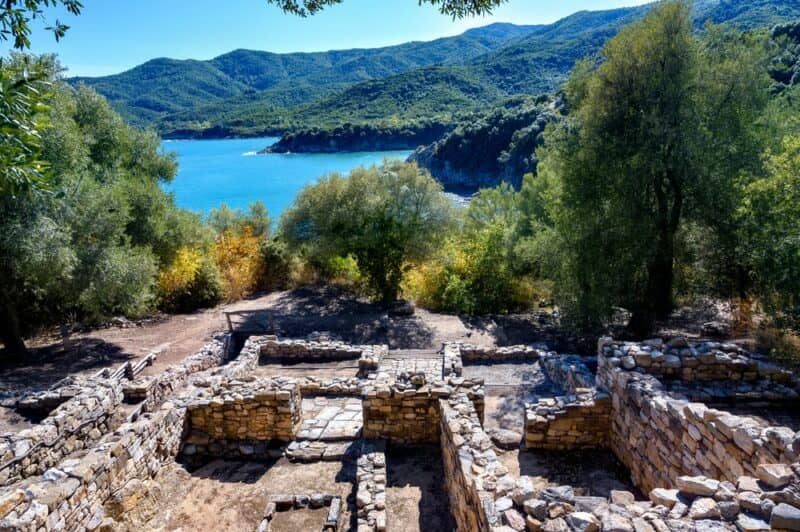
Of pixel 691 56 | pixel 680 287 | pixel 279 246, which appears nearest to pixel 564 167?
pixel 691 56

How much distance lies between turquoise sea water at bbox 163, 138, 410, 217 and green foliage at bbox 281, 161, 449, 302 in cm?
2835

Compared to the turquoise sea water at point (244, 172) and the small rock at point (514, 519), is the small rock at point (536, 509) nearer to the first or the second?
the small rock at point (514, 519)

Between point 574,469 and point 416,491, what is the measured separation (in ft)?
9.08

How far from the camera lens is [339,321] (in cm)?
1947

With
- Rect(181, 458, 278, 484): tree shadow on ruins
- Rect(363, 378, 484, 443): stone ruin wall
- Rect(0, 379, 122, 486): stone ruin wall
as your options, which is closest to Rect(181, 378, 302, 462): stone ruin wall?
Rect(181, 458, 278, 484): tree shadow on ruins

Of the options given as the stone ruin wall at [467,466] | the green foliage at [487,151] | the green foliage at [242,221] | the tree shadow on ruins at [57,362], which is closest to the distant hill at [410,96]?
the green foliage at [487,151]

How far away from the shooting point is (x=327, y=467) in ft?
28.1

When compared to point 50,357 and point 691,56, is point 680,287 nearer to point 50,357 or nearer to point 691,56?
point 691,56

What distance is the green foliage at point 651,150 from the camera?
12039mm

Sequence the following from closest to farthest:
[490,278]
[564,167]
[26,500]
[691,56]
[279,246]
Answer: [26,500] → [691,56] → [564,167] → [490,278] → [279,246]

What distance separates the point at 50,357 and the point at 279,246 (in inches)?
496

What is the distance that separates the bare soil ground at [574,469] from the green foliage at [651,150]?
6.56 m

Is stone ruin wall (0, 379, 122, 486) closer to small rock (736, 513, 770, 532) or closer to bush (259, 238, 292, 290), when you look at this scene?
small rock (736, 513, 770, 532)

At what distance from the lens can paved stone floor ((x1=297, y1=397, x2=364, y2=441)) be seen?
9.45 metres
